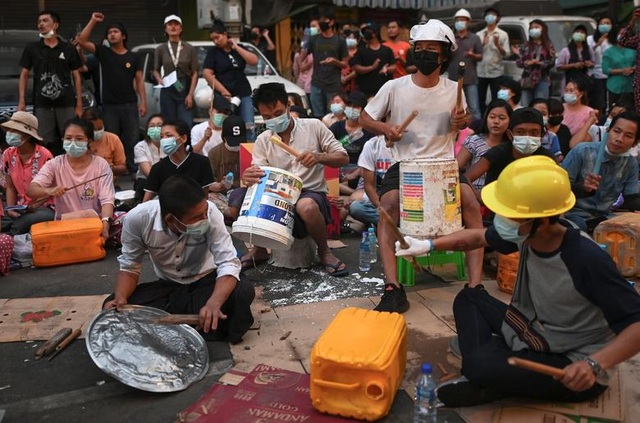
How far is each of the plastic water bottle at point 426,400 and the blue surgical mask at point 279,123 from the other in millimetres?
2571

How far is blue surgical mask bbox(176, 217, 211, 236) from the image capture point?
3.53 m

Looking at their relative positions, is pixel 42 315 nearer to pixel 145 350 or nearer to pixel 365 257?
pixel 145 350

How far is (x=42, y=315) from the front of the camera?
4301mm

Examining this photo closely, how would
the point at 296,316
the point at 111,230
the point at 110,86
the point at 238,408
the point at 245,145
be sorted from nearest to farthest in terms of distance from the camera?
the point at 238,408, the point at 296,316, the point at 111,230, the point at 245,145, the point at 110,86

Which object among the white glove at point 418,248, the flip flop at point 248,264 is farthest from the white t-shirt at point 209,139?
the white glove at point 418,248

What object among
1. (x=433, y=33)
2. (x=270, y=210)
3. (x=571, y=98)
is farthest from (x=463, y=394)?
(x=571, y=98)

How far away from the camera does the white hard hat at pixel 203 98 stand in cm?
885

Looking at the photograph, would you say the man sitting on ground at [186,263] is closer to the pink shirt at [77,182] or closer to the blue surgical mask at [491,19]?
the pink shirt at [77,182]

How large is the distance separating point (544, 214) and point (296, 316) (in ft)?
6.60

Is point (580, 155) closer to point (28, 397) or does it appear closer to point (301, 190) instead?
point (301, 190)

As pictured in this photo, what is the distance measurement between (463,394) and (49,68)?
6.39 metres

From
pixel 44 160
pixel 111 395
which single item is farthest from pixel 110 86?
pixel 111 395

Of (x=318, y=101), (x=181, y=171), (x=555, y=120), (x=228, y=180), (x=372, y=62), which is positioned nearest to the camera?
(x=181, y=171)

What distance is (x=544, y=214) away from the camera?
8.74 ft
